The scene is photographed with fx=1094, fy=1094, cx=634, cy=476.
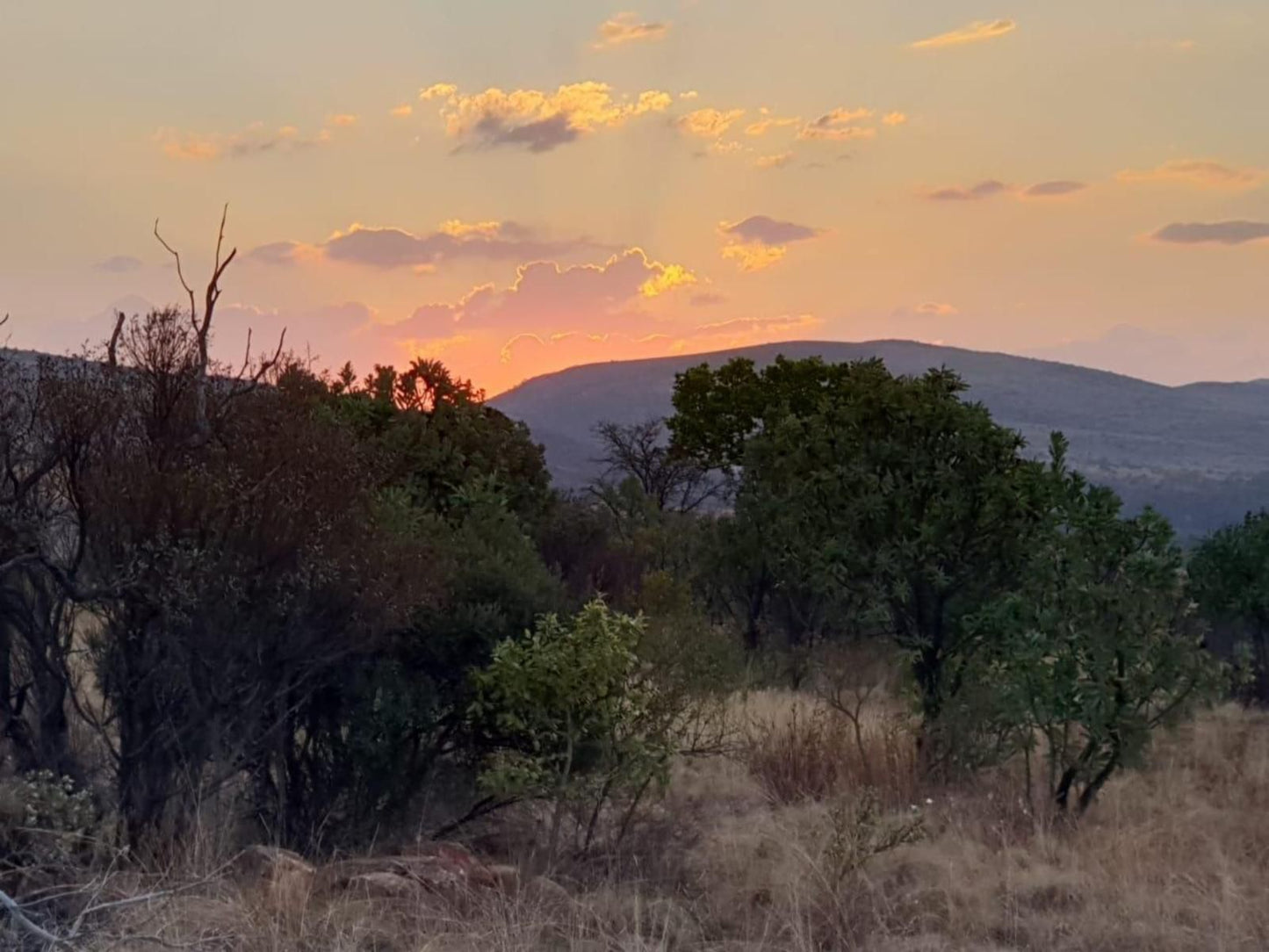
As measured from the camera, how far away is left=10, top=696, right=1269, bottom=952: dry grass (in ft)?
16.8

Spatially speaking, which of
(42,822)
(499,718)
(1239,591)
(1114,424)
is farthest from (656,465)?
(1114,424)

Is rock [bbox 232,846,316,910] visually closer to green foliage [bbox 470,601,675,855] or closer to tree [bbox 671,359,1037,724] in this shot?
green foliage [bbox 470,601,675,855]

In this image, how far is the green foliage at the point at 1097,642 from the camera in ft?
24.0

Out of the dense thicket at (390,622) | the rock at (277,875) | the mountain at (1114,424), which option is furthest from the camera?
the mountain at (1114,424)

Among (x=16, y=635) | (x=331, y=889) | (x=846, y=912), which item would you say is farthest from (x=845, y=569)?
(x=16, y=635)

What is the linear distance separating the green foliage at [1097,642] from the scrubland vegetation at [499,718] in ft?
0.09

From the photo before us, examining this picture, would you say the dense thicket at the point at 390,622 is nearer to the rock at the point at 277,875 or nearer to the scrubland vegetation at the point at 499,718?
the scrubland vegetation at the point at 499,718

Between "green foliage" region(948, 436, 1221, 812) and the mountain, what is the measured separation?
82887 millimetres

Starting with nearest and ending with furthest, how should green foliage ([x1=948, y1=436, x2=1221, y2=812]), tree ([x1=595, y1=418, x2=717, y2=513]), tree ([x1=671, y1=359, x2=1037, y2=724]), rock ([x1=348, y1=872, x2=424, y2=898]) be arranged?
rock ([x1=348, y1=872, x2=424, y2=898]) → green foliage ([x1=948, y1=436, x2=1221, y2=812]) → tree ([x1=671, y1=359, x2=1037, y2=724]) → tree ([x1=595, y1=418, x2=717, y2=513])

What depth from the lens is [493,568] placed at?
7.45m

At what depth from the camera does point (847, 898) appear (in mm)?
5816

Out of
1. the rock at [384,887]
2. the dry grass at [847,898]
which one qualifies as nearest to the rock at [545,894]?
the dry grass at [847,898]

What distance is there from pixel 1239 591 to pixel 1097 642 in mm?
9613

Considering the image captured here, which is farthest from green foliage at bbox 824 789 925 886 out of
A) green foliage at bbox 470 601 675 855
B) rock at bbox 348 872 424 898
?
rock at bbox 348 872 424 898
